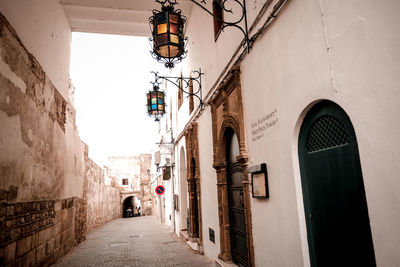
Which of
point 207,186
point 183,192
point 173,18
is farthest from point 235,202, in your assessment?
point 183,192

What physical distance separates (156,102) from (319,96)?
28.6 feet

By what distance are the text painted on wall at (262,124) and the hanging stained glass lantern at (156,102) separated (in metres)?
7.03

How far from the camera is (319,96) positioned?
8.94 feet

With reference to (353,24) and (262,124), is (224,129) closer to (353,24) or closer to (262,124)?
(262,124)

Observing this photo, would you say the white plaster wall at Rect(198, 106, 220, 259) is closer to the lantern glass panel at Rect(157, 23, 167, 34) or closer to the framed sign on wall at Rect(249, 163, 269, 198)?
the lantern glass panel at Rect(157, 23, 167, 34)

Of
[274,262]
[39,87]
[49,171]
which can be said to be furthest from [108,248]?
[274,262]

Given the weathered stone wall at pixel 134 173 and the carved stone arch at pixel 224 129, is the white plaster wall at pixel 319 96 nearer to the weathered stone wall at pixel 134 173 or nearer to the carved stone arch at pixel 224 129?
the carved stone arch at pixel 224 129

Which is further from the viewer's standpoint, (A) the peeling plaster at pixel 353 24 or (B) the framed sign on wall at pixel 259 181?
(B) the framed sign on wall at pixel 259 181

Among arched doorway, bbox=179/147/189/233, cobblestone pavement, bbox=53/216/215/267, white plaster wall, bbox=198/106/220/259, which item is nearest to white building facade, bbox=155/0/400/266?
white plaster wall, bbox=198/106/220/259

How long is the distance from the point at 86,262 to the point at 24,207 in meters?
3.01

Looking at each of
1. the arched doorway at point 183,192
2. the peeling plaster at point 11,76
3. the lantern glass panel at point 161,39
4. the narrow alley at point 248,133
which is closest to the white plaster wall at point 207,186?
the narrow alley at point 248,133

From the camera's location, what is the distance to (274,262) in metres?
3.65

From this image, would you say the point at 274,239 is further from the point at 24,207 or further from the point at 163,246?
the point at 163,246

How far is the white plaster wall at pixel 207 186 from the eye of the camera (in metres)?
6.47
